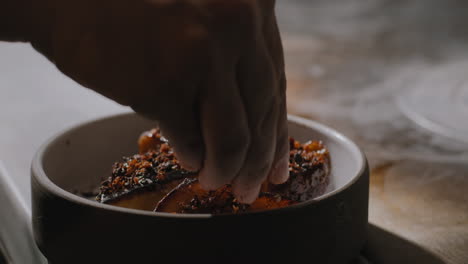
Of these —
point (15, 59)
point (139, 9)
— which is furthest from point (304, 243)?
point (15, 59)

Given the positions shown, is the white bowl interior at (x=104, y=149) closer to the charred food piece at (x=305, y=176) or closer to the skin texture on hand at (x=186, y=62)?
the charred food piece at (x=305, y=176)

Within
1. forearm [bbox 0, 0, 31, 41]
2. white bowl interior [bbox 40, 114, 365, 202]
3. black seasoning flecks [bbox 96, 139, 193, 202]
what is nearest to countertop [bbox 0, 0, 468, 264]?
white bowl interior [bbox 40, 114, 365, 202]

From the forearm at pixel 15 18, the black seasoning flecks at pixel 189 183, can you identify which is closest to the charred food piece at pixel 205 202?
the black seasoning flecks at pixel 189 183

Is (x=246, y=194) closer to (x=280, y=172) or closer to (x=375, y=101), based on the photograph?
(x=280, y=172)

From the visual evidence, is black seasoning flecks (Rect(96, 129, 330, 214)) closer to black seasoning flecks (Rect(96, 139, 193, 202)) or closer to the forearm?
black seasoning flecks (Rect(96, 139, 193, 202))

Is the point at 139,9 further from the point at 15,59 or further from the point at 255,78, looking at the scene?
the point at 15,59

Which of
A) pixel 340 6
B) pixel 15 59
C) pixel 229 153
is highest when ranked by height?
pixel 229 153
